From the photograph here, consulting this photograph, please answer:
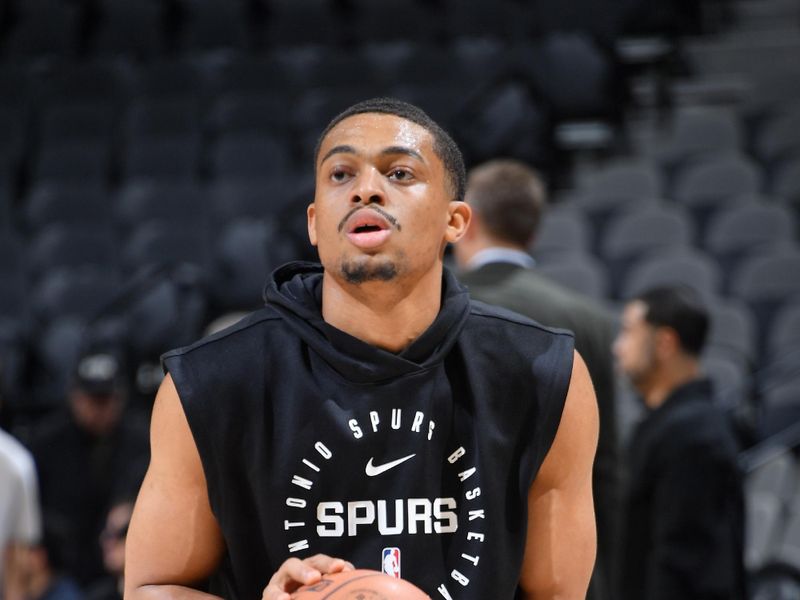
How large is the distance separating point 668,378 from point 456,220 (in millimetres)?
2859

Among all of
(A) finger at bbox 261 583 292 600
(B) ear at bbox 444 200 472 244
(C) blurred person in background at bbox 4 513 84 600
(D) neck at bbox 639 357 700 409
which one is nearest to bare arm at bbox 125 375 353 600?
(A) finger at bbox 261 583 292 600

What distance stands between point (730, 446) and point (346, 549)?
2785 mm

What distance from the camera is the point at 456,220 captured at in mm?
2281

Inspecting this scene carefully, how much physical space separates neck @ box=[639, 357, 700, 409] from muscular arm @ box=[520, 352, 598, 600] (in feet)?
9.01

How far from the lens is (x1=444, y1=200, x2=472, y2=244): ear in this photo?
89.0 inches

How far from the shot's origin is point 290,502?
6.95 ft

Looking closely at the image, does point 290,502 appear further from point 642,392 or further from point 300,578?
point 642,392

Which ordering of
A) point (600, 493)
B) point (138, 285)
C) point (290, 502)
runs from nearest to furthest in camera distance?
point (290, 502), point (600, 493), point (138, 285)

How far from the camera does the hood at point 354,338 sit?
7.09ft

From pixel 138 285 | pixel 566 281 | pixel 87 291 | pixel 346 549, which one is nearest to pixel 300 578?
pixel 346 549

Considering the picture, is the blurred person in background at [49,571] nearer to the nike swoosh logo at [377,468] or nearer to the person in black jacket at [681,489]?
the person in black jacket at [681,489]

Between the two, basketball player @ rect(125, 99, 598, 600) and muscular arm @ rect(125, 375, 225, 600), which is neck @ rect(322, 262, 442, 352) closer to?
basketball player @ rect(125, 99, 598, 600)

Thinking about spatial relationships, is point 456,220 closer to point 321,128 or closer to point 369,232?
point 369,232

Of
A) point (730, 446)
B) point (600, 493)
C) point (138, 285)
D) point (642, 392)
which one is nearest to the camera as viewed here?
point (600, 493)
